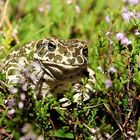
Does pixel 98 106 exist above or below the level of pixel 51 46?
below

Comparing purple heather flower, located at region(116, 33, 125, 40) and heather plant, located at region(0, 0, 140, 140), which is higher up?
purple heather flower, located at region(116, 33, 125, 40)

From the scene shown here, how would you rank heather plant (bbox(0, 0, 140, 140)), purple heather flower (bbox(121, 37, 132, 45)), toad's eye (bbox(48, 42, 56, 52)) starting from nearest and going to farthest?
heather plant (bbox(0, 0, 140, 140)) → purple heather flower (bbox(121, 37, 132, 45)) → toad's eye (bbox(48, 42, 56, 52))

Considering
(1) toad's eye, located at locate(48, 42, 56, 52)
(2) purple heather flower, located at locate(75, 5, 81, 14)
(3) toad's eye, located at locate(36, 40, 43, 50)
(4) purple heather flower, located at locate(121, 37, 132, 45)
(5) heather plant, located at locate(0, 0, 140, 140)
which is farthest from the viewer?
(2) purple heather flower, located at locate(75, 5, 81, 14)

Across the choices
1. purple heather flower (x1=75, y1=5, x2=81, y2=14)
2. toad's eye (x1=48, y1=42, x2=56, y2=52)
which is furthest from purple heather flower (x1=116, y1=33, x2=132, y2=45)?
purple heather flower (x1=75, y1=5, x2=81, y2=14)

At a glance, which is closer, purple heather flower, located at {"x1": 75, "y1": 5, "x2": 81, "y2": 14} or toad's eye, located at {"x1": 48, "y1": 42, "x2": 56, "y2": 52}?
toad's eye, located at {"x1": 48, "y1": 42, "x2": 56, "y2": 52}

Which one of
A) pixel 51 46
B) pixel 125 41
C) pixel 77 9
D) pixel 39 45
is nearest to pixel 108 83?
pixel 125 41

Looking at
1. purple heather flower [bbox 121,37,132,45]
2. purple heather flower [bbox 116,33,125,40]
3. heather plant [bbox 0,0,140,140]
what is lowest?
heather plant [bbox 0,0,140,140]

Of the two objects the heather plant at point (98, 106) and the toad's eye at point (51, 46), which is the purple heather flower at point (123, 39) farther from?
the toad's eye at point (51, 46)

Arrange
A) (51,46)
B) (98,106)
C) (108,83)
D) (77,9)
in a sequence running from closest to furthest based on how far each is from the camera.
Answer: (108,83) → (98,106) → (51,46) → (77,9)

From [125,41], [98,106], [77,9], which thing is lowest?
[98,106]

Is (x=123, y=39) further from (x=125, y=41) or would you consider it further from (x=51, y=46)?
(x=51, y=46)

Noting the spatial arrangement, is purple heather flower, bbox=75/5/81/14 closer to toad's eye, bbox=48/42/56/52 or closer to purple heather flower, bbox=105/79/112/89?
toad's eye, bbox=48/42/56/52

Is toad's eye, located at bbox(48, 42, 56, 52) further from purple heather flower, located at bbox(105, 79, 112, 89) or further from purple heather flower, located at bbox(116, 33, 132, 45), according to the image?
purple heather flower, located at bbox(105, 79, 112, 89)

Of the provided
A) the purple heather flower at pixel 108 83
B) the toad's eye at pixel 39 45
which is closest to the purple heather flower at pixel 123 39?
the purple heather flower at pixel 108 83
